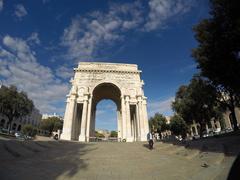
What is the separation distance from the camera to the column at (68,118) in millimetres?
27842

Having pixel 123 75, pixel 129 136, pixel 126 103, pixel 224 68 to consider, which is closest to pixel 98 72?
pixel 123 75

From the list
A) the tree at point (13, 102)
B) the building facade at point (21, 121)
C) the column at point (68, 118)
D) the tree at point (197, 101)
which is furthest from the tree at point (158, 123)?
the building facade at point (21, 121)

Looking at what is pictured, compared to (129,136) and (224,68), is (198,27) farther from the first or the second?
(129,136)

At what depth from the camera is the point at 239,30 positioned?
11.0 m

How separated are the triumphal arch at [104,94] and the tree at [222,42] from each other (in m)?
18.2

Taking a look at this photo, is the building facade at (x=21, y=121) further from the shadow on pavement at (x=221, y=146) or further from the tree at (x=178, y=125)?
the shadow on pavement at (x=221, y=146)

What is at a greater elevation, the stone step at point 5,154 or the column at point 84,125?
the column at point 84,125

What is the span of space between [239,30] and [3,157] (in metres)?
15.9

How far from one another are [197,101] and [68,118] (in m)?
21.2

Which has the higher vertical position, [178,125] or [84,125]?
[178,125]

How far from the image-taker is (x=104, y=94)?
126 ft

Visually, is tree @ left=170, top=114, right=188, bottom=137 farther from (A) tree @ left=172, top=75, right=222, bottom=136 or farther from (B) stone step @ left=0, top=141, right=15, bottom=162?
(B) stone step @ left=0, top=141, right=15, bottom=162

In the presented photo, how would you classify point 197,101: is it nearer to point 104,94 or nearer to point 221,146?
point 104,94

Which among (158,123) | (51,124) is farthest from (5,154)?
(51,124)
